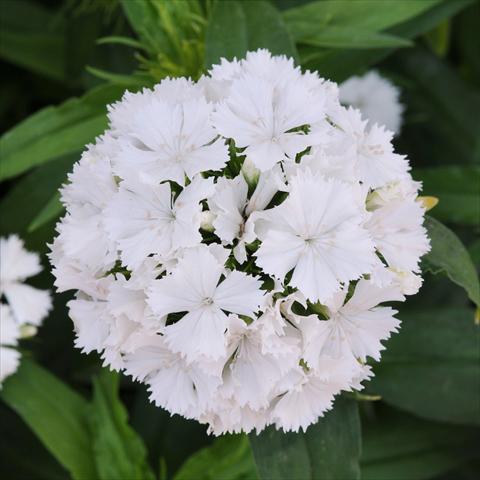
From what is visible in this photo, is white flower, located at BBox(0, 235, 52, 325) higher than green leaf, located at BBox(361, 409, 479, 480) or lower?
higher

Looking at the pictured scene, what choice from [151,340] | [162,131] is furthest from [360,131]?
[151,340]

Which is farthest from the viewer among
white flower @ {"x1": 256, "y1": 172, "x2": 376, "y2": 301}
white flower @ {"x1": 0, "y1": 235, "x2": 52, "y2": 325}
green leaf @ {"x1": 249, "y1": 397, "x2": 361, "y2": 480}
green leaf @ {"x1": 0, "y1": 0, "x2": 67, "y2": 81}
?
green leaf @ {"x1": 0, "y1": 0, "x2": 67, "y2": 81}

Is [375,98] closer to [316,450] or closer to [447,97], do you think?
[447,97]

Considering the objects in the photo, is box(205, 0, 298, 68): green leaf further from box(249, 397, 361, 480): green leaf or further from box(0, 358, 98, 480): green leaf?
box(0, 358, 98, 480): green leaf

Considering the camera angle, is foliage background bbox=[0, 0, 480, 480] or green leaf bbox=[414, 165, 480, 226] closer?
foliage background bbox=[0, 0, 480, 480]

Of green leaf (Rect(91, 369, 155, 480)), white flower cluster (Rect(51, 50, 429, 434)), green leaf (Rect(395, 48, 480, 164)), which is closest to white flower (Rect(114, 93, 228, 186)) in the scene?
white flower cluster (Rect(51, 50, 429, 434))

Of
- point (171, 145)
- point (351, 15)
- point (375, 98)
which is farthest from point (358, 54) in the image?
point (171, 145)
